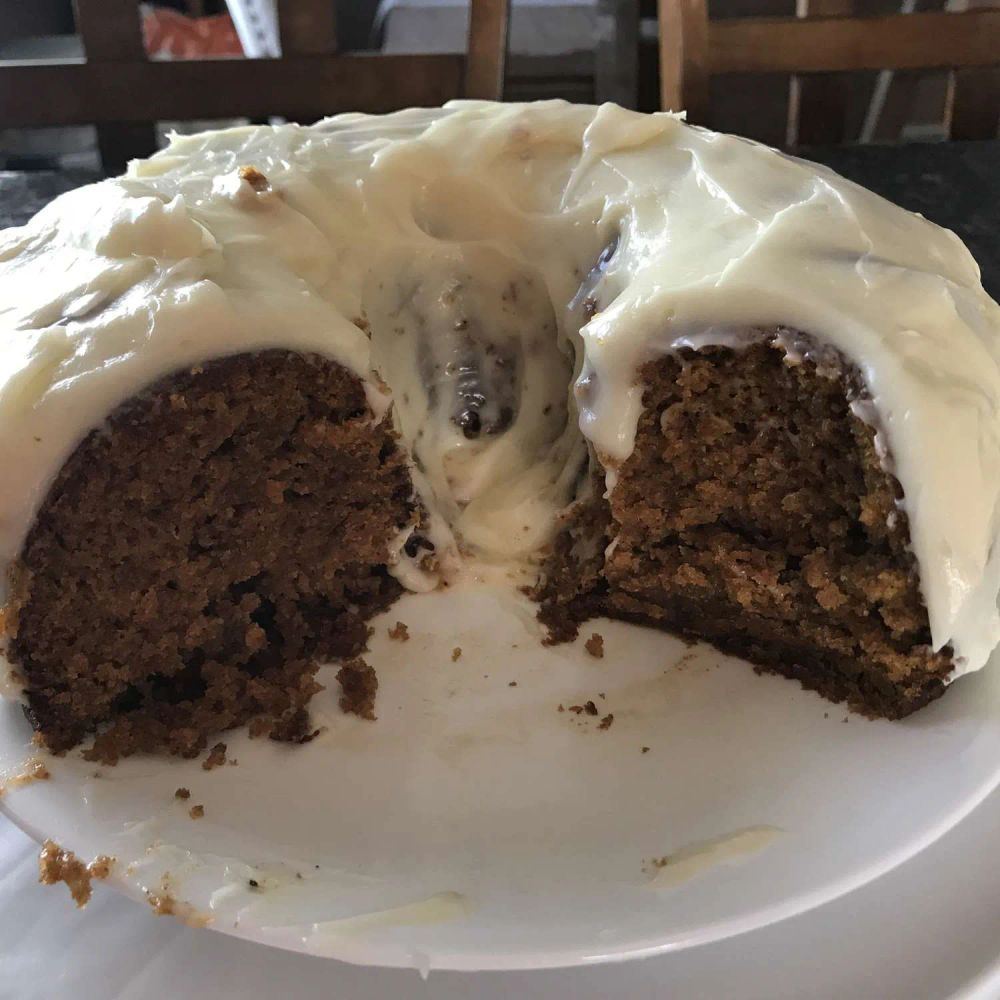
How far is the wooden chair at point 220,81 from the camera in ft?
9.27

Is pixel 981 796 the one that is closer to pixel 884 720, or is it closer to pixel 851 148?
pixel 884 720

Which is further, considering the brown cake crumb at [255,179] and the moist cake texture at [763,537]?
the brown cake crumb at [255,179]

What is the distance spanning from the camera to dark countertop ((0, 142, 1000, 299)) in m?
2.40

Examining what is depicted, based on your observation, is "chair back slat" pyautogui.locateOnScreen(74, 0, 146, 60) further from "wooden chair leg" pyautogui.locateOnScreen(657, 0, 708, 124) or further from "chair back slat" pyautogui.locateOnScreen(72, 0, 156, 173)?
"wooden chair leg" pyautogui.locateOnScreen(657, 0, 708, 124)

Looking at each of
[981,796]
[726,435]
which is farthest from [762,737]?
[726,435]

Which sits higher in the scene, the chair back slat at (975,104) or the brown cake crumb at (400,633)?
the chair back slat at (975,104)

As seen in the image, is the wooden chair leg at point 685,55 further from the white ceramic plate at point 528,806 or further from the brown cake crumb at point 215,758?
the brown cake crumb at point 215,758

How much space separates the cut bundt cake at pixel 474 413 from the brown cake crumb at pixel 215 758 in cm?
3

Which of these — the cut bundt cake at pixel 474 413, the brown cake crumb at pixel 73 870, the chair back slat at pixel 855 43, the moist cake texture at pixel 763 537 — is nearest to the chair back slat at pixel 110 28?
the cut bundt cake at pixel 474 413

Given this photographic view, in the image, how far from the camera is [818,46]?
2873 mm

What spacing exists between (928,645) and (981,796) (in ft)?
0.75

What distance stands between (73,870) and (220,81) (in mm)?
2508

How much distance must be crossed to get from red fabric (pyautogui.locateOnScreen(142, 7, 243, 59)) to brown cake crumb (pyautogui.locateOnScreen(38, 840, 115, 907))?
4482 mm

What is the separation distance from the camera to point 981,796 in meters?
1.15
